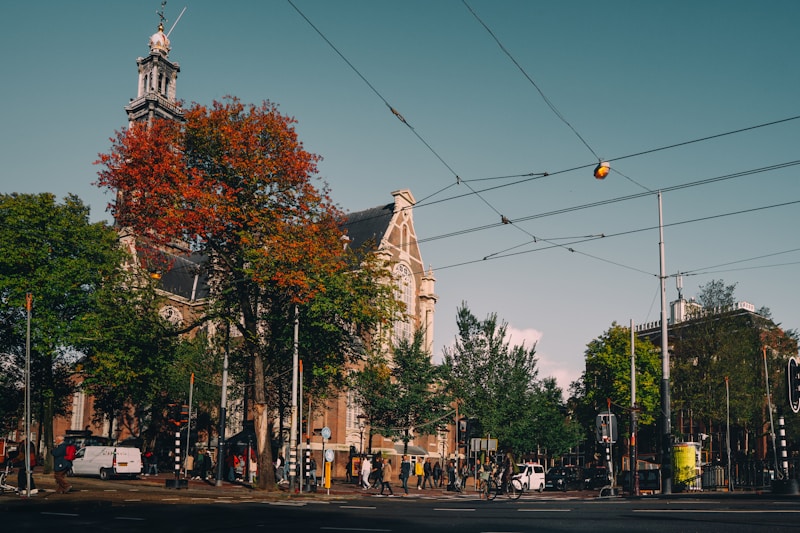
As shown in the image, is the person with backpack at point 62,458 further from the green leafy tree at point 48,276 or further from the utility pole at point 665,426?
the utility pole at point 665,426

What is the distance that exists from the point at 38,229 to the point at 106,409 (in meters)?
18.3

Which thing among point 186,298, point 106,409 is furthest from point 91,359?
point 186,298

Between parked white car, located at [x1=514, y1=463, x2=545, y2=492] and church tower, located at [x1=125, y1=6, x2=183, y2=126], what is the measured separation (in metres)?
66.6

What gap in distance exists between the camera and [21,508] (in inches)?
705

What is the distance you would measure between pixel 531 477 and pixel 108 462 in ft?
83.9

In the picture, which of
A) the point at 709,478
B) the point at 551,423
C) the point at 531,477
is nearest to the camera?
the point at 709,478

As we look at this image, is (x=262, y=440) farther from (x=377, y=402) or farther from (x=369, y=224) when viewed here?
(x=369, y=224)

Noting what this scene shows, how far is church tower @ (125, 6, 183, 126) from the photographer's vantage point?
3740 inches

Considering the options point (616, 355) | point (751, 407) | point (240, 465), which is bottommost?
point (240, 465)

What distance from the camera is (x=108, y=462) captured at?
1467 inches

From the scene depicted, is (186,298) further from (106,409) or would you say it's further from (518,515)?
(518,515)

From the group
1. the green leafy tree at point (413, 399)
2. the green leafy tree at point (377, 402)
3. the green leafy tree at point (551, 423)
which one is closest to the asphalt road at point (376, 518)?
the green leafy tree at point (377, 402)

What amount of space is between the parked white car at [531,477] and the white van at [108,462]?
22.9m


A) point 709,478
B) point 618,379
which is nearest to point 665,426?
point 709,478
